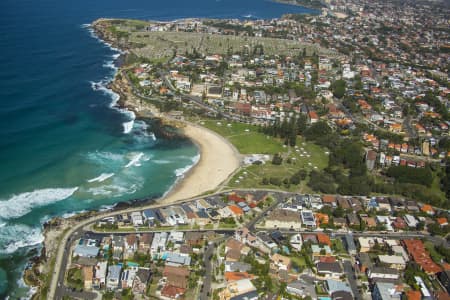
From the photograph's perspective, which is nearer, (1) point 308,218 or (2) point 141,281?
(2) point 141,281

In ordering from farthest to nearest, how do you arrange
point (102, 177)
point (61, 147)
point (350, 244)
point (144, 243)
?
point (61, 147) < point (102, 177) < point (350, 244) < point (144, 243)

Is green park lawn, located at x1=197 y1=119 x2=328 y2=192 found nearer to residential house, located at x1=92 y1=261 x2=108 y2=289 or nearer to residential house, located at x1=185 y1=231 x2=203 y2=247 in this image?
residential house, located at x1=185 y1=231 x2=203 y2=247

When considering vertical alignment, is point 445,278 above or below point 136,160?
below

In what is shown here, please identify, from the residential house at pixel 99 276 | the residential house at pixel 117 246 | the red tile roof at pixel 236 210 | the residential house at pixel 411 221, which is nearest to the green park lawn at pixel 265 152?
the red tile roof at pixel 236 210

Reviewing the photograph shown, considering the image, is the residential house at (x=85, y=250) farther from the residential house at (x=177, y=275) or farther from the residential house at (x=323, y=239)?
the residential house at (x=323, y=239)

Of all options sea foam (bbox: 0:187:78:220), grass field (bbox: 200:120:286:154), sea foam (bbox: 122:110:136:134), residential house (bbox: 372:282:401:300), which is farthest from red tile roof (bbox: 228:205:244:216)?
sea foam (bbox: 122:110:136:134)

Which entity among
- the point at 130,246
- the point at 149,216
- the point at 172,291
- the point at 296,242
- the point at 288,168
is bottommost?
the point at 172,291

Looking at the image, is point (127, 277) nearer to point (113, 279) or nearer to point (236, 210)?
point (113, 279)

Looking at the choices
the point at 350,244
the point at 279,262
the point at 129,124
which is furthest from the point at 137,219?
the point at 129,124
